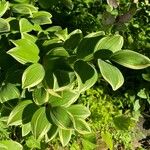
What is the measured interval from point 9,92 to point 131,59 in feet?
1.64

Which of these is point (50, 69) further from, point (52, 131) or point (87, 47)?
point (52, 131)

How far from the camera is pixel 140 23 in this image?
333cm

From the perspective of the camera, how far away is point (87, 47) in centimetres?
131

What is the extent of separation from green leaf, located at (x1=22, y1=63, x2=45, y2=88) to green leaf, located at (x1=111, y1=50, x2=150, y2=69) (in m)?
0.23

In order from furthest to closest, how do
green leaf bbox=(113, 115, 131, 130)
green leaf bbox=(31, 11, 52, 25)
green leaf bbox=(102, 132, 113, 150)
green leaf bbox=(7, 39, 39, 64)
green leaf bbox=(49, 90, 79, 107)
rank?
1. green leaf bbox=(102, 132, 113, 150)
2. green leaf bbox=(113, 115, 131, 130)
3. green leaf bbox=(31, 11, 52, 25)
4. green leaf bbox=(49, 90, 79, 107)
5. green leaf bbox=(7, 39, 39, 64)

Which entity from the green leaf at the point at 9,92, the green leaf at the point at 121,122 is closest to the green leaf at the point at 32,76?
the green leaf at the point at 9,92

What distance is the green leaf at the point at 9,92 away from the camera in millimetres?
1535

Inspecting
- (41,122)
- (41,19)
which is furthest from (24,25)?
(41,122)

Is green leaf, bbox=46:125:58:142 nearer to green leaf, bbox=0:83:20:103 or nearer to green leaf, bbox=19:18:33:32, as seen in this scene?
green leaf, bbox=0:83:20:103

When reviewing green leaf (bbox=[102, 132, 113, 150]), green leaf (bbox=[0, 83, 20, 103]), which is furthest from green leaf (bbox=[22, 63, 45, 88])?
green leaf (bbox=[102, 132, 113, 150])

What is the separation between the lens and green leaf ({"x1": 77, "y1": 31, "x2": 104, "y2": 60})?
51.0 inches

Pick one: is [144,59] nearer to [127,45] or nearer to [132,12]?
[132,12]

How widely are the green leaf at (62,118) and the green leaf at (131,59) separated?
0.25 metres

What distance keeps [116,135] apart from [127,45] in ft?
2.09
